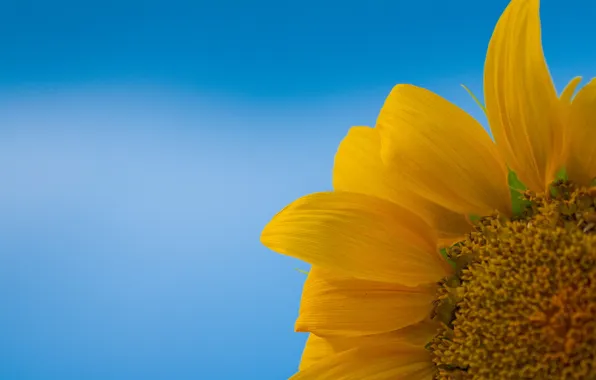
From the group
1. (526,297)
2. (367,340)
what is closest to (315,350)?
(367,340)

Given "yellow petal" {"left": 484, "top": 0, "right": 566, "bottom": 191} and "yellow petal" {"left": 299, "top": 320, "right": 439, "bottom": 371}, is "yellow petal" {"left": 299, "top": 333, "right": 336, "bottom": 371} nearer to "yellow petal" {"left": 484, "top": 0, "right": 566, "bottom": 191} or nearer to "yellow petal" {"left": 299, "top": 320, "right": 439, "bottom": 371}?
"yellow petal" {"left": 299, "top": 320, "right": 439, "bottom": 371}

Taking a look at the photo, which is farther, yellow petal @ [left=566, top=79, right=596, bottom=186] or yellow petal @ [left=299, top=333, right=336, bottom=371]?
yellow petal @ [left=299, top=333, right=336, bottom=371]

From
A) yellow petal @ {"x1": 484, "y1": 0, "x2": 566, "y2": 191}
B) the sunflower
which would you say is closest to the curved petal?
the sunflower

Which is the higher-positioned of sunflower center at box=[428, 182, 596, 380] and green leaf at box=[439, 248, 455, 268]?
green leaf at box=[439, 248, 455, 268]

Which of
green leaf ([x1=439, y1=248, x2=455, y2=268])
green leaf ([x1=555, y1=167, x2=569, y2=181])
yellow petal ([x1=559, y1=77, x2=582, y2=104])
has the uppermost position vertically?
yellow petal ([x1=559, y1=77, x2=582, y2=104])

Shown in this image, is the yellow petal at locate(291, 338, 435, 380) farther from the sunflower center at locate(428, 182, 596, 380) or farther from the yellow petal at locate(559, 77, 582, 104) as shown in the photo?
the yellow petal at locate(559, 77, 582, 104)

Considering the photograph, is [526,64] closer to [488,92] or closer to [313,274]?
[488,92]
